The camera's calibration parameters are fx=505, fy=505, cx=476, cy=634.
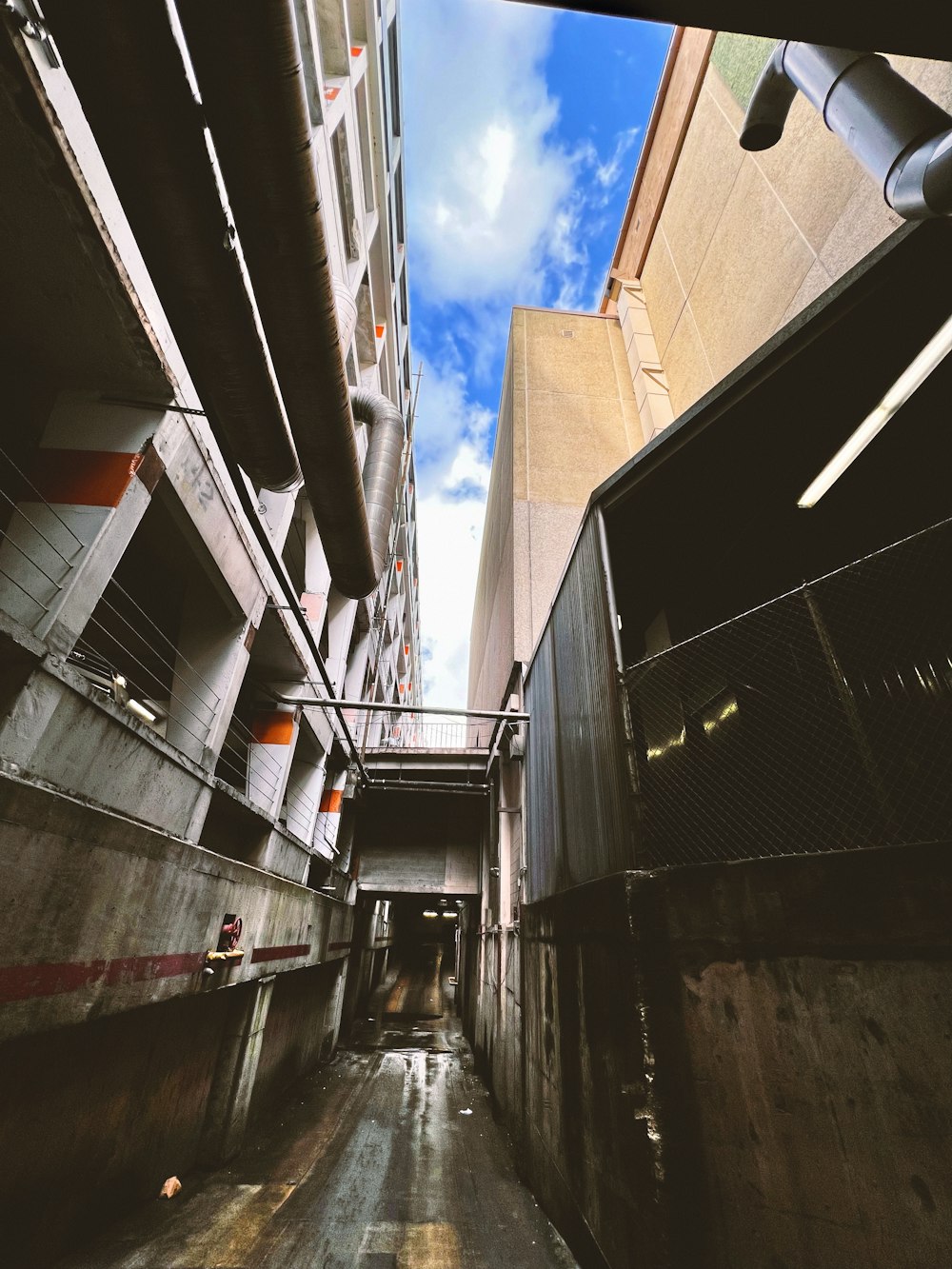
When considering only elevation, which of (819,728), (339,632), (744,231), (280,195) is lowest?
(819,728)

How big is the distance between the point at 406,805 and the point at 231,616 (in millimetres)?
10757

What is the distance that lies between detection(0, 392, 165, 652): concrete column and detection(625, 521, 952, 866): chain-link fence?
14.4 feet

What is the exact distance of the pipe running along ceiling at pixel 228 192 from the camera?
2.51 meters

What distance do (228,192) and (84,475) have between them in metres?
2.49

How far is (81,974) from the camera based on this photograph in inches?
136

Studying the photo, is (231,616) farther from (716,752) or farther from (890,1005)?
(890,1005)

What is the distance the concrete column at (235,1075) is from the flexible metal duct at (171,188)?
293 inches

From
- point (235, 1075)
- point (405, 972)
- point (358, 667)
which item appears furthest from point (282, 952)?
point (405, 972)

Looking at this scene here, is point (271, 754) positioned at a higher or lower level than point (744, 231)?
lower

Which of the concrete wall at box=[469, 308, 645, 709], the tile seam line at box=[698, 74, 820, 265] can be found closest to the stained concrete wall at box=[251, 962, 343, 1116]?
the concrete wall at box=[469, 308, 645, 709]

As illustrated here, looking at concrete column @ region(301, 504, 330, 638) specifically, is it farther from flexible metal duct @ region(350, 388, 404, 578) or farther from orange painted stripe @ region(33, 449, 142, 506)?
orange painted stripe @ region(33, 449, 142, 506)

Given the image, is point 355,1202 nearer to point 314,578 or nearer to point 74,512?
point 74,512

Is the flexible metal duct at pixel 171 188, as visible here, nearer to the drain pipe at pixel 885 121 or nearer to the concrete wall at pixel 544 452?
the drain pipe at pixel 885 121

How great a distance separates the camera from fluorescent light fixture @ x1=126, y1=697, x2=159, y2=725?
20.4 ft
